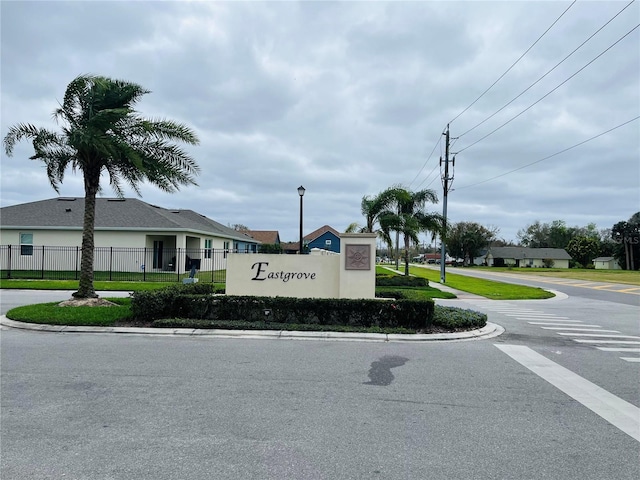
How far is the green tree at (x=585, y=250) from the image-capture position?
3487 inches

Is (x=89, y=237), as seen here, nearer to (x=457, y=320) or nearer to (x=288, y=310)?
(x=288, y=310)

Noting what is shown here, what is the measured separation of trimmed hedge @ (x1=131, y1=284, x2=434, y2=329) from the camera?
397 inches

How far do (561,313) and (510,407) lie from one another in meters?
11.6

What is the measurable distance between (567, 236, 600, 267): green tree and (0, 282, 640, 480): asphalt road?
315 feet

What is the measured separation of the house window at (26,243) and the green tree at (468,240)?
254 ft

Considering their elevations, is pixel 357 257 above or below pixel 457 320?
above

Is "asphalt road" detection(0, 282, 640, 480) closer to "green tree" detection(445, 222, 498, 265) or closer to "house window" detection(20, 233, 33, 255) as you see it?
"house window" detection(20, 233, 33, 255)

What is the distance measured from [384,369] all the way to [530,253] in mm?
102258

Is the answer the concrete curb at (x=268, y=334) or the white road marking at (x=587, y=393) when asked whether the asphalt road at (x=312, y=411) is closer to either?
the white road marking at (x=587, y=393)

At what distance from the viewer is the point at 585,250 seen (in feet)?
291

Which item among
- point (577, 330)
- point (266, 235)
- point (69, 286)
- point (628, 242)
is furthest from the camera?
point (628, 242)

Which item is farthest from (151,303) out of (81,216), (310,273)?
(81,216)

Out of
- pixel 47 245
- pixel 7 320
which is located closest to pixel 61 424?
pixel 7 320

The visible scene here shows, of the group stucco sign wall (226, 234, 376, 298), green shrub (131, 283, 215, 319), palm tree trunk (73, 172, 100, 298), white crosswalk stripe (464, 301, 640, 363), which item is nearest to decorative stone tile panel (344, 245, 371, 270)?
stucco sign wall (226, 234, 376, 298)
